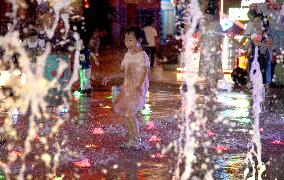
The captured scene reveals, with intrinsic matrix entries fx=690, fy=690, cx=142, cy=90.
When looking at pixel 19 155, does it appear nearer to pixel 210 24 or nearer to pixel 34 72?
pixel 34 72

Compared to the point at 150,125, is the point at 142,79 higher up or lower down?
higher up

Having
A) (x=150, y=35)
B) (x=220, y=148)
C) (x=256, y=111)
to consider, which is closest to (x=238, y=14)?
(x=150, y=35)

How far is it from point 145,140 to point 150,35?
14977 millimetres

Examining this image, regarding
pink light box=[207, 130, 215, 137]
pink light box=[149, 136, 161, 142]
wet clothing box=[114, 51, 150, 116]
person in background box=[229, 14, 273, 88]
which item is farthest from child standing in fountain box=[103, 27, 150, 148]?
person in background box=[229, 14, 273, 88]

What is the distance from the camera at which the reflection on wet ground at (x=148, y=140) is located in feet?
26.2

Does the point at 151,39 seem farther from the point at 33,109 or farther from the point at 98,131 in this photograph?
the point at 98,131

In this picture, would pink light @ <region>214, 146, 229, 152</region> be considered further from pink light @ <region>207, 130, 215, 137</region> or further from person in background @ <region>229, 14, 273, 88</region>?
person in background @ <region>229, 14, 273, 88</region>

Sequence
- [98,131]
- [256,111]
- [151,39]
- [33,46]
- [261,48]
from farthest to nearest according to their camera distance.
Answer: [151,39] → [33,46] → [261,48] → [256,111] → [98,131]

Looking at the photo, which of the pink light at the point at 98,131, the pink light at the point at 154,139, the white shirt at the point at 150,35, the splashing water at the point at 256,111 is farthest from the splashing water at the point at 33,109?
the white shirt at the point at 150,35

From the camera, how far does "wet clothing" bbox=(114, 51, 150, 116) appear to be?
360 inches

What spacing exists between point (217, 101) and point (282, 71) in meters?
3.50

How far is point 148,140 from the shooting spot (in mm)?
9906

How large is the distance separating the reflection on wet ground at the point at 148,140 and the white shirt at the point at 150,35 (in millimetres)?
9802

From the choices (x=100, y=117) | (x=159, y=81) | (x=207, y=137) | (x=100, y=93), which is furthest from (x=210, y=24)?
(x=207, y=137)
